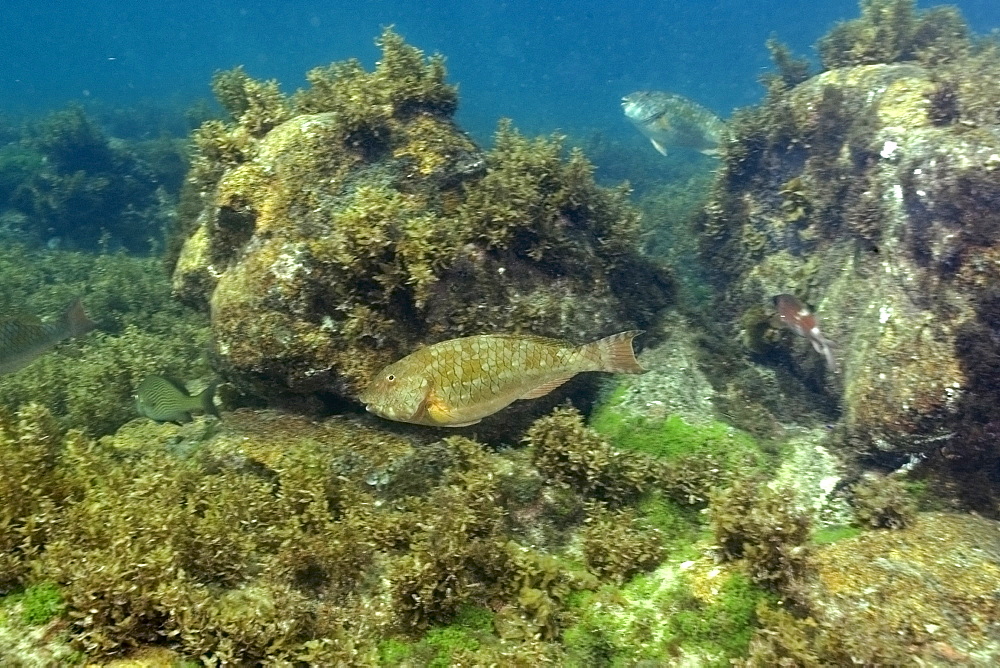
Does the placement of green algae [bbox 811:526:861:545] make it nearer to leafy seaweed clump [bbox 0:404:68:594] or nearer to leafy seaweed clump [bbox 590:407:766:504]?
leafy seaweed clump [bbox 590:407:766:504]

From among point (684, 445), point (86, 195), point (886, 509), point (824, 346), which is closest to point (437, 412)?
point (684, 445)

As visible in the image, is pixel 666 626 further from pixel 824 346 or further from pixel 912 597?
pixel 824 346

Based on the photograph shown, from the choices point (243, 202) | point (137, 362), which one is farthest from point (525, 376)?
point (137, 362)

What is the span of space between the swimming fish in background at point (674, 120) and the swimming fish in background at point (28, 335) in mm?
11052

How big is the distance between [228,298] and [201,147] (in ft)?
10.0

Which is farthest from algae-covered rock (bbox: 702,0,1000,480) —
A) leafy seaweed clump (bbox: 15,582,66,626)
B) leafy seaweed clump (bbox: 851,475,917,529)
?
leafy seaweed clump (bbox: 15,582,66,626)

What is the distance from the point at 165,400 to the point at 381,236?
9.27ft

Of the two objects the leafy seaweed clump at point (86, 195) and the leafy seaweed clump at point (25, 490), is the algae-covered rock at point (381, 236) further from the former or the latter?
the leafy seaweed clump at point (86, 195)

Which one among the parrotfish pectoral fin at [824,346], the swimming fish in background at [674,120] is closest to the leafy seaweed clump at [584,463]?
the parrotfish pectoral fin at [824,346]

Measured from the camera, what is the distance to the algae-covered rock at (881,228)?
579cm

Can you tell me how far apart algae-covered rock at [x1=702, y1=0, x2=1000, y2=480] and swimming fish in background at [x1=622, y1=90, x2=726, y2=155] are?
212cm

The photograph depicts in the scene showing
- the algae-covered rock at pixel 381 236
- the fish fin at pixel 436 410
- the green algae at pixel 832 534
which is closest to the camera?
the fish fin at pixel 436 410

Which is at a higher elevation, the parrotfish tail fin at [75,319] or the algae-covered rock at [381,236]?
the algae-covered rock at [381,236]

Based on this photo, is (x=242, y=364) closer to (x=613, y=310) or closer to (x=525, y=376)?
(x=525, y=376)
